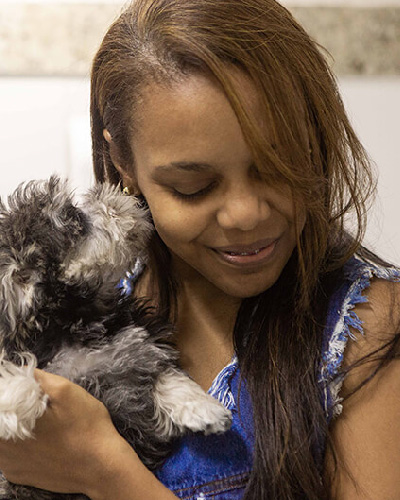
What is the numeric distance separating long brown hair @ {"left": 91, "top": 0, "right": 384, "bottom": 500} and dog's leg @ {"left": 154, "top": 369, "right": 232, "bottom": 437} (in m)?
0.07

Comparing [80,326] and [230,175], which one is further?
[80,326]

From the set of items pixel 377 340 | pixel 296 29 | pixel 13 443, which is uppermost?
pixel 296 29

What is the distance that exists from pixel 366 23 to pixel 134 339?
175 centimetres

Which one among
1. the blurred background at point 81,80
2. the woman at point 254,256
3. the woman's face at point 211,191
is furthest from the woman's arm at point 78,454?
the blurred background at point 81,80

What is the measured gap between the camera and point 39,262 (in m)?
1.29

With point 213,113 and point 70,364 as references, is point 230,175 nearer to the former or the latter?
point 213,113

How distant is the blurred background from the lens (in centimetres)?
261

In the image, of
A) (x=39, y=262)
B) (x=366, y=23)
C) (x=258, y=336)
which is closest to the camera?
(x=39, y=262)

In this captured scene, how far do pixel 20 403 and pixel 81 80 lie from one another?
1734 mm

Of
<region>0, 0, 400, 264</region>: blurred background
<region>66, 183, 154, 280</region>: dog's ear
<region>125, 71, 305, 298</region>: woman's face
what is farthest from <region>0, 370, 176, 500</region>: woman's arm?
<region>0, 0, 400, 264</region>: blurred background

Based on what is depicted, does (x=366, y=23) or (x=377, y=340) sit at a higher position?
(x=366, y=23)

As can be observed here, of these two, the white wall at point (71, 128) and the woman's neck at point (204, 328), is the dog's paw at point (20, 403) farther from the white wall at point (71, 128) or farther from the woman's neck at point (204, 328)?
the white wall at point (71, 128)

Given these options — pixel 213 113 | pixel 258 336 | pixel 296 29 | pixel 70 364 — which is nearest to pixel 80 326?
pixel 70 364

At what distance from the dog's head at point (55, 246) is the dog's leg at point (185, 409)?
23 cm
